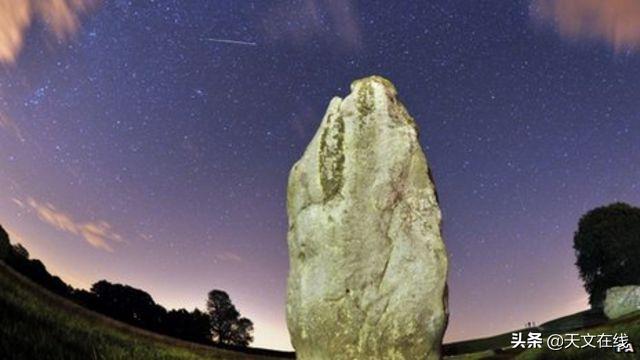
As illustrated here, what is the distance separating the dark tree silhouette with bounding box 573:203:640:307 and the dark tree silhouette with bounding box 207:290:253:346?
137 ft

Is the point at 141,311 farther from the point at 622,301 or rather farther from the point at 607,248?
the point at 607,248

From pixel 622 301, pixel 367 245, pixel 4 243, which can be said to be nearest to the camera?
pixel 367 245

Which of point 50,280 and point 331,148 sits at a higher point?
point 50,280

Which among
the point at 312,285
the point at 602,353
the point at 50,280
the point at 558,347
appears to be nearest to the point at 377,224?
the point at 312,285

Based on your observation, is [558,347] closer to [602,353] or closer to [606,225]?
[602,353]

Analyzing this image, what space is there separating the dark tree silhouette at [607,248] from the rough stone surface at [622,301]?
1027 centimetres

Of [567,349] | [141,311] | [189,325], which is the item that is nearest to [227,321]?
[189,325]

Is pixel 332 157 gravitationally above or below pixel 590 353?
above

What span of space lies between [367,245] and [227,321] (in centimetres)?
6052

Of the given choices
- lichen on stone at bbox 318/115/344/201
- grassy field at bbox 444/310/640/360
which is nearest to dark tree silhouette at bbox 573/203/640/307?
grassy field at bbox 444/310/640/360

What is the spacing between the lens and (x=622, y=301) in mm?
56125

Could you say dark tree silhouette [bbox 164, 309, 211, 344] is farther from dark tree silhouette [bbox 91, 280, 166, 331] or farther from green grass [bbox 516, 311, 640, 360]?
green grass [bbox 516, 311, 640, 360]

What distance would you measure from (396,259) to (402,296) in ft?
3.55

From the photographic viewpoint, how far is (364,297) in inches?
680
